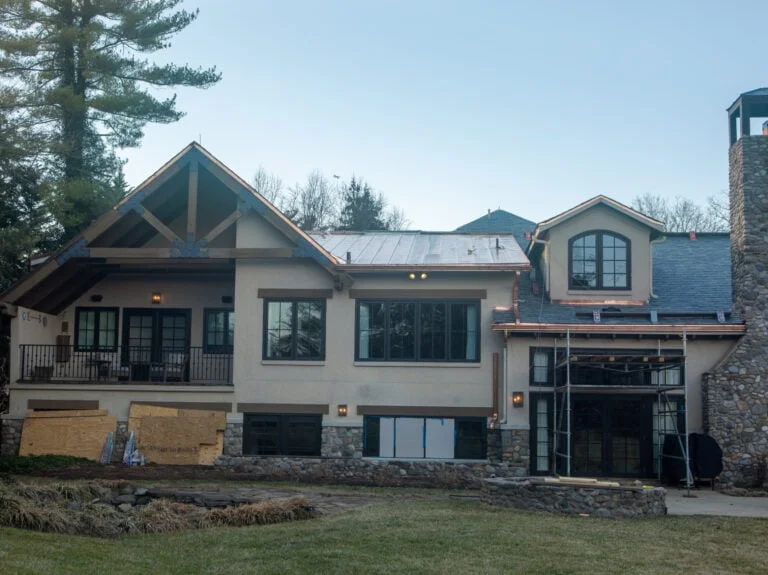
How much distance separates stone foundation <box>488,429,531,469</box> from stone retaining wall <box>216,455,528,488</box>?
0.55 ft

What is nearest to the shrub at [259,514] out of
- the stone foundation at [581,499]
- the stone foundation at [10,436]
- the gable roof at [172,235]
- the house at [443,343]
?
the stone foundation at [581,499]

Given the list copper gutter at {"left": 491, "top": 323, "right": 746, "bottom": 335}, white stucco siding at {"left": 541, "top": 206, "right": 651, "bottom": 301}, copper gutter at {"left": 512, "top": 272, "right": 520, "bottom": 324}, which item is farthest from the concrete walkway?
copper gutter at {"left": 512, "top": 272, "right": 520, "bottom": 324}

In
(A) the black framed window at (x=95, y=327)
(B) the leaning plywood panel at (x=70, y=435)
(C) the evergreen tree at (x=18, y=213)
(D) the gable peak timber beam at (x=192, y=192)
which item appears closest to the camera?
(D) the gable peak timber beam at (x=192, y=192)

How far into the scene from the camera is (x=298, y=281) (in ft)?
77.8

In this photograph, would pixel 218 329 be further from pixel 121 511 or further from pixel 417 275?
pixel 121 511

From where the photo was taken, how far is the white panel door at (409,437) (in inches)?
909

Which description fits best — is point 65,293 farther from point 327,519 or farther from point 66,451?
point 327,519

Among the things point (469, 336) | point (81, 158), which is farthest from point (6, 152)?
point (469, 336)

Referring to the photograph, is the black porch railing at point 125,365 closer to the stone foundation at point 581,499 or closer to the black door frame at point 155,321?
the black door frame at point 155,321

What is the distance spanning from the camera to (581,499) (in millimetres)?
16688

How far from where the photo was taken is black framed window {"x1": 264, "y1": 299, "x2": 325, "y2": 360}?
2369cm

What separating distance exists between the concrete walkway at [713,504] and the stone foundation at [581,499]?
779mm

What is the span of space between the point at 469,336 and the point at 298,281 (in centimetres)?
424

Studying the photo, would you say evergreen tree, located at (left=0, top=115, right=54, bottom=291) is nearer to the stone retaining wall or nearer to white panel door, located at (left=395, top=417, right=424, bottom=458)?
the stone retaining wall
